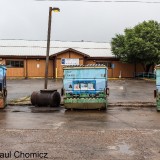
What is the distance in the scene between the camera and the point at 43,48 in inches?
1950

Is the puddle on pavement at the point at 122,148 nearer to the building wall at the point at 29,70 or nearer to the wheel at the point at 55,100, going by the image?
the wheel at the point at 55,100

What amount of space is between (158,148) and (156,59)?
116 ft

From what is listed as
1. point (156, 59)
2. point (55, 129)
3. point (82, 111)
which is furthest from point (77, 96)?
point (156, 59)

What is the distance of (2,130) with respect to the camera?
1177 cm

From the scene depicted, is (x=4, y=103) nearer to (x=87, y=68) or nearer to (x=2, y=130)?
(x=87, y=68)

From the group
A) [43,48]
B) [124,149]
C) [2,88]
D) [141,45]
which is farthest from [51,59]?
[124,149]

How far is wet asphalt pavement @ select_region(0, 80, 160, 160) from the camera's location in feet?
28.5

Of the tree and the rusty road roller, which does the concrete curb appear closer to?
the rusty road roller

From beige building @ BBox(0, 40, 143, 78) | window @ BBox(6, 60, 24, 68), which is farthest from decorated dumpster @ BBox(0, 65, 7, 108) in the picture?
window @ BBox(6, 60, 24, 68)

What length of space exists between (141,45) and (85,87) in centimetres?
2659

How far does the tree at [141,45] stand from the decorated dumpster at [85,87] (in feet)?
85.1

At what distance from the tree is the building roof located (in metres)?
3.02

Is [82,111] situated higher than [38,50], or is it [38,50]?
[38,50]

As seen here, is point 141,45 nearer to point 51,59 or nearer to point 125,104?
point 51,59
